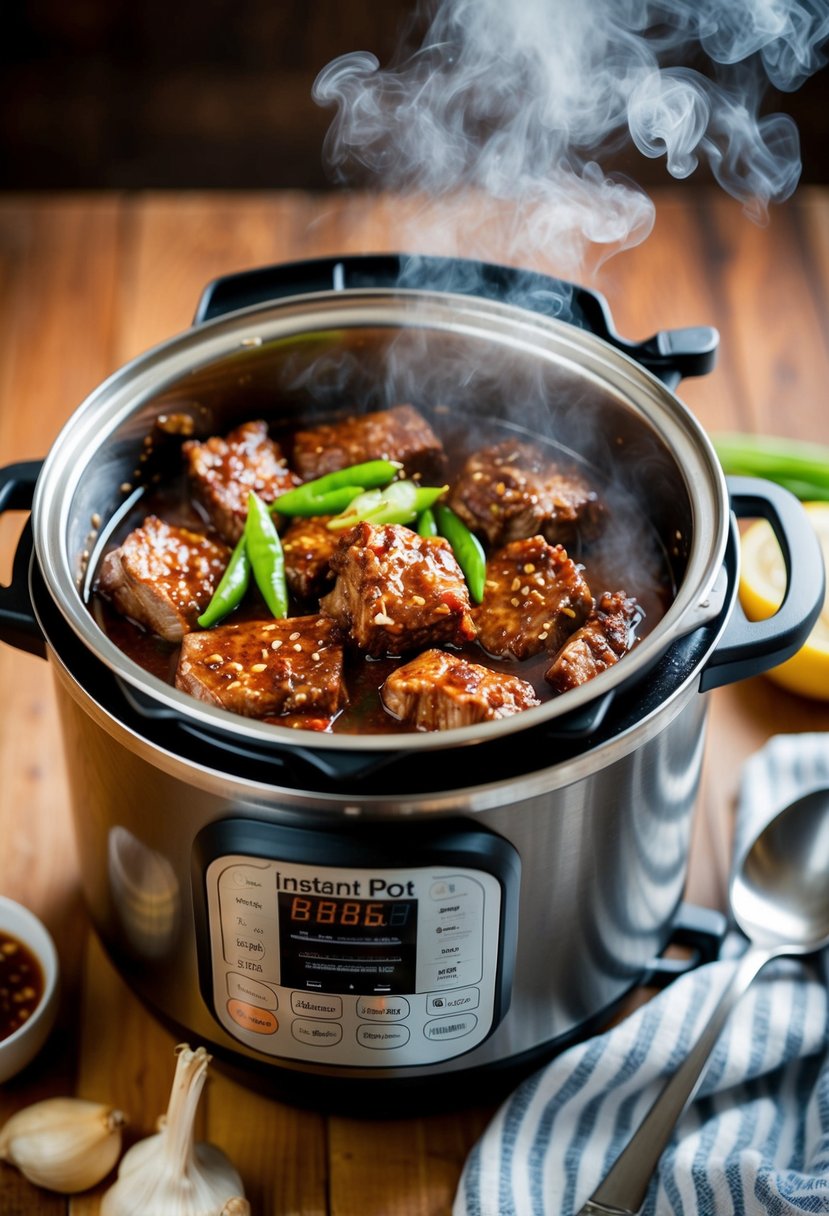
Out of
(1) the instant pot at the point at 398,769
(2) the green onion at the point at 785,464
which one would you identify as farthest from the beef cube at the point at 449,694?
(2) the green onion at the point at 785,464

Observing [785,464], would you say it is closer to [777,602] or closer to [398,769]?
[777,602]

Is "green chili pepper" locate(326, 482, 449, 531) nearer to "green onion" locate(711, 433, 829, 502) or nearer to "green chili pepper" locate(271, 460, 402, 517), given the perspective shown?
"green chili pepper" locate(271, 460, 402, 517)

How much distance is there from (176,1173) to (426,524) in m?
1.10

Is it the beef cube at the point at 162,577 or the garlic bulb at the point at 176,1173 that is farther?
the beef cube at the point at 162,577

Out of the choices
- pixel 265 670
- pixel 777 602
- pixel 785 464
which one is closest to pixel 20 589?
pixel 265 670

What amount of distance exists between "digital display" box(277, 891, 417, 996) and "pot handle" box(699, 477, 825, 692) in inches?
22.1

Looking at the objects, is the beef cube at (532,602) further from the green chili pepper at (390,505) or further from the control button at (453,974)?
the control button at (453,974)

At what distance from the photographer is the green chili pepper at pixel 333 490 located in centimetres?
234

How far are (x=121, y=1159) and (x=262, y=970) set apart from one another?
505 millimetres

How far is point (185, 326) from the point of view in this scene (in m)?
3.59

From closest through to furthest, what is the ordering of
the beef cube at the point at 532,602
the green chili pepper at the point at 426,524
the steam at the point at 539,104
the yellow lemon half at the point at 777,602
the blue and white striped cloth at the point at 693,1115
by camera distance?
1. the blue and white striped cloth at the point at 693,1115
2. the beef cube at the point at 532,602
3. the green chili pepper at the point at 426,524
4. the yellow lemon half at the point at 777,602
5. the steam at the point at 539,104

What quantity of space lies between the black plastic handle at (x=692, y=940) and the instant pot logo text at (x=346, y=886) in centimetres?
80

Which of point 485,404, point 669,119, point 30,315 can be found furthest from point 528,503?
point 30,315

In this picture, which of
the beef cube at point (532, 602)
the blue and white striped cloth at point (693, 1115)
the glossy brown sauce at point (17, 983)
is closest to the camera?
the blue and white striped cloth at point (693, 1115)
